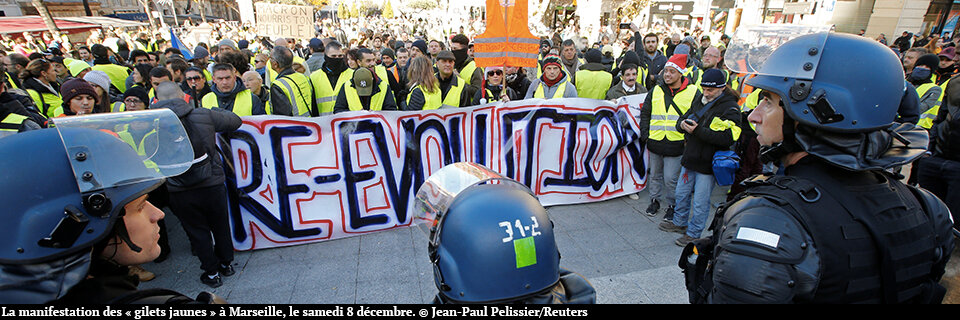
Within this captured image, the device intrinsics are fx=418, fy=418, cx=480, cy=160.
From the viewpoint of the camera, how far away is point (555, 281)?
5.16 ft

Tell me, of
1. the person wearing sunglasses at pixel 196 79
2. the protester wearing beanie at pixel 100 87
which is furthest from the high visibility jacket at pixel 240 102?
the protester wearing beanie at pixel 100 87

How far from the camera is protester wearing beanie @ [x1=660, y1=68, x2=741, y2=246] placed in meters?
3.88

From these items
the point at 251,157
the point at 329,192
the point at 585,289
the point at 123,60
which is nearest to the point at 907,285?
the point at 585,289

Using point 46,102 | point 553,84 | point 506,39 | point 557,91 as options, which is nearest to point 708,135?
point 557,91

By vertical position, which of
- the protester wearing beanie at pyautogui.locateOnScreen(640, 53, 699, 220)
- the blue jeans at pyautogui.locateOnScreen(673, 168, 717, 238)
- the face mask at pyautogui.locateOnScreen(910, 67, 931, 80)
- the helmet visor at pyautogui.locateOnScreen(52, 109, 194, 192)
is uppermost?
the helmet visor at pyautogui.locateOnScreen(52, 109, 194, 192)

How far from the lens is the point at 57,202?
48.1 inches

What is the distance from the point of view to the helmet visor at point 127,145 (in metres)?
1.27

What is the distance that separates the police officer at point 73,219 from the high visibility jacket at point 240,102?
3086mm

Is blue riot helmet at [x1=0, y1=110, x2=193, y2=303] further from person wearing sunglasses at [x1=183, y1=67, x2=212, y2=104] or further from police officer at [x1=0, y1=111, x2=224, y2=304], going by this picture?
person wearing sunglasses at [x1=183, y1=67, x2=212, y2=104]

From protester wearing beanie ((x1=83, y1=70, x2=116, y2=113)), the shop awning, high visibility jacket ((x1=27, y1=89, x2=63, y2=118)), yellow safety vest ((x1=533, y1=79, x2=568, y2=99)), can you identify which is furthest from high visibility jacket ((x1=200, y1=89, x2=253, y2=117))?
the shop awning

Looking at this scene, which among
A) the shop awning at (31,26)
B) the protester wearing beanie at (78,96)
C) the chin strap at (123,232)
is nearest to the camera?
the chin strap at (123,232)

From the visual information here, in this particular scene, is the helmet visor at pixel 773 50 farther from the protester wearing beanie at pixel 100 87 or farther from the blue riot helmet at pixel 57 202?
the protester wearing beanie at pixel 100 87

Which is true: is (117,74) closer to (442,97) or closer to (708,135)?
(442,97)

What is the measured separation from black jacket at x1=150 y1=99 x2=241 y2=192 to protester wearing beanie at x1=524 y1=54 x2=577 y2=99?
3.80 m
